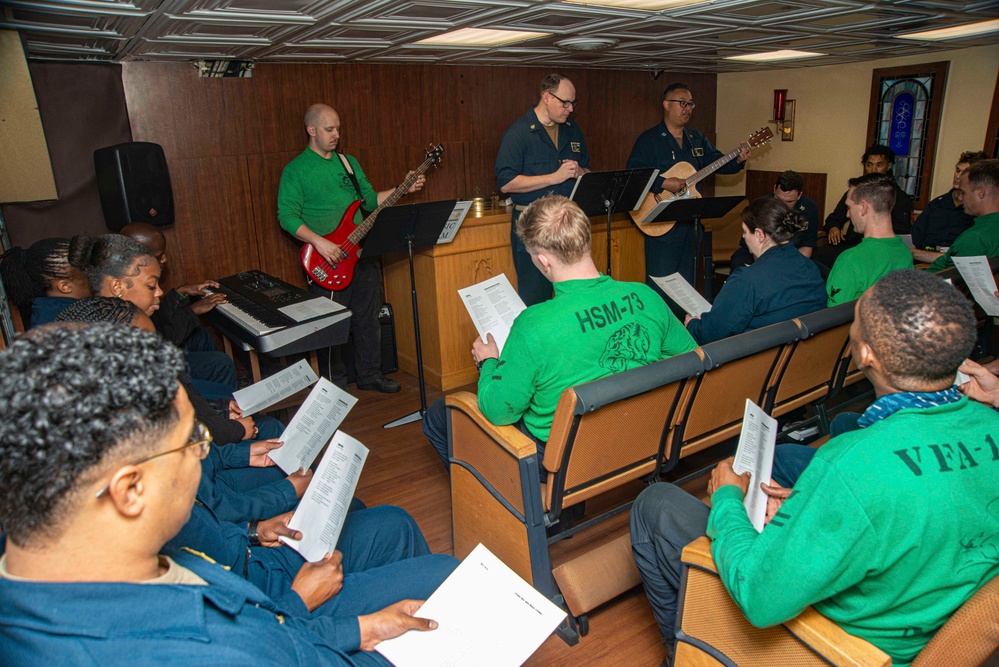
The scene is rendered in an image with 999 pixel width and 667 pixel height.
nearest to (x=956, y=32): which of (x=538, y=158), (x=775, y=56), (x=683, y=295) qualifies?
(x=775, y=56)

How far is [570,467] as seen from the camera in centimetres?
201

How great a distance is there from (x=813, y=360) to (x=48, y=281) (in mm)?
3261

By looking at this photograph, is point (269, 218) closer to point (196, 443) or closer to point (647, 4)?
point (647, 4)

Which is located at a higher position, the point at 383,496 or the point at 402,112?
the point at 402,112

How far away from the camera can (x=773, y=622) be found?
1.26 meters

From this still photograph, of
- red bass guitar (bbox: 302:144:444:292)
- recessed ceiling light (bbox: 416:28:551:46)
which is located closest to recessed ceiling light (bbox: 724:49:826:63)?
recessed ceiling light (bbox: 416:28:551:46)

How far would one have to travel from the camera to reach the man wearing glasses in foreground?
0.88 meters

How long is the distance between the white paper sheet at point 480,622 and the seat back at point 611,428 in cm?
46

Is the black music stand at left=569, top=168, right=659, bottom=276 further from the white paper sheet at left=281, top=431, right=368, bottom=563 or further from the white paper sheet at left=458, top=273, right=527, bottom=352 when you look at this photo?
the white paper sheet at left=281, top=431, right=368, bottom=563

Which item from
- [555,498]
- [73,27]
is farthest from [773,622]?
[73,27]

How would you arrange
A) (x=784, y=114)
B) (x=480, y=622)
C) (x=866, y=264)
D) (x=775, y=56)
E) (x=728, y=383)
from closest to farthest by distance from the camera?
(x=480, y=622)
(x=728, y=383)
(x=866, y=264)
(x=775, y=56)
(x=784, y=114)

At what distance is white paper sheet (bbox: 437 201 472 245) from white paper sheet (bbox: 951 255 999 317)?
8.54ft

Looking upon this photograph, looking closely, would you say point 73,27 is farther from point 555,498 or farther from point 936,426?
point 936,426

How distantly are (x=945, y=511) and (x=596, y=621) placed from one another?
1409 mm
